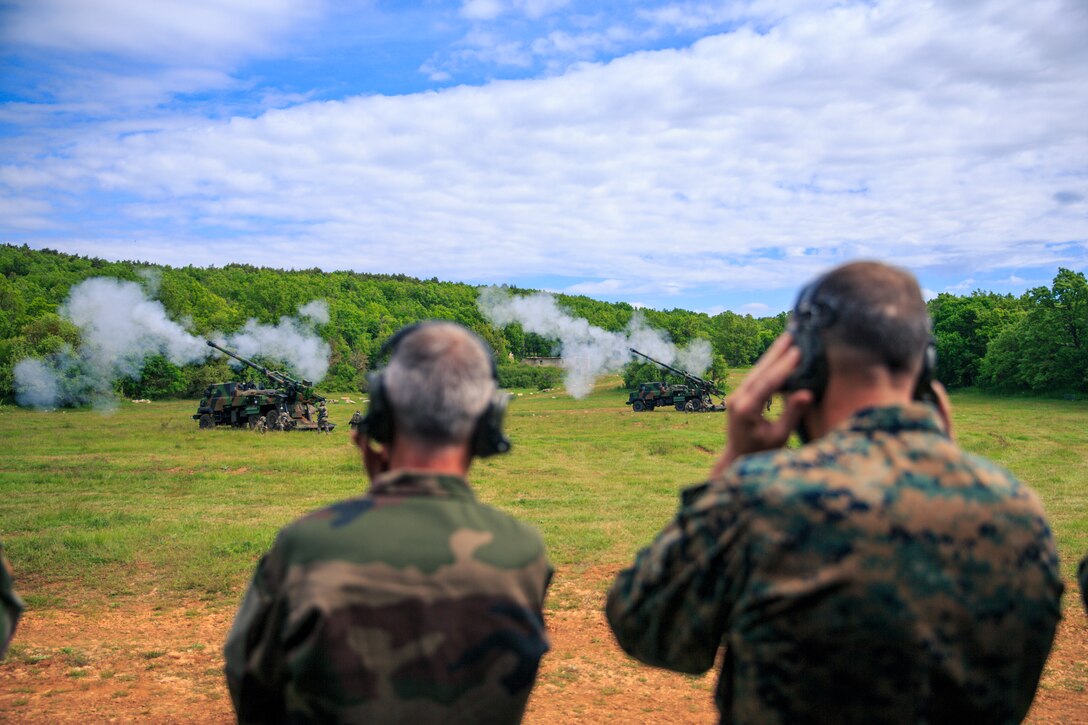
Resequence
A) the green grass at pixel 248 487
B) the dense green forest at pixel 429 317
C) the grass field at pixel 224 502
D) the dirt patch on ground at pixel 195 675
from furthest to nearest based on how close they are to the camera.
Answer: the dense green forest at pixel 429 317
the green grass at pixel 248 487
the grass field at pixel 224 502
the dirt patch on ground at pixel 195 675

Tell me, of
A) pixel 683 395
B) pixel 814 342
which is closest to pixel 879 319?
pixel 814 342

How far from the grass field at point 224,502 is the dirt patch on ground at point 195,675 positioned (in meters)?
0.04

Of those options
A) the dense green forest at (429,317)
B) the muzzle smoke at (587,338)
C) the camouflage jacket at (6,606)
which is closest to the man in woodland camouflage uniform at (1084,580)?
the camouflage jacket at (6,606)

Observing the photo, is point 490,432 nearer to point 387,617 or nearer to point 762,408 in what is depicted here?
point 387,617

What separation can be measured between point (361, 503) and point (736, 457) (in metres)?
0.98

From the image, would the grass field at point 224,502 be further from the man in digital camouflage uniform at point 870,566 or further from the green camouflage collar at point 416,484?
the green camouflage collar at point 416,484

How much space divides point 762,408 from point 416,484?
2.99 ft

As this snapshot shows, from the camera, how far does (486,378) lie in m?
2.25

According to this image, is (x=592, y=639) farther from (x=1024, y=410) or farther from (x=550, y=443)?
(x=1024, y=410)

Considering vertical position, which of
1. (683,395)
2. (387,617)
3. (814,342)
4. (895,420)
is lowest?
(683,395)

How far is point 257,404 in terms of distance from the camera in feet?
107

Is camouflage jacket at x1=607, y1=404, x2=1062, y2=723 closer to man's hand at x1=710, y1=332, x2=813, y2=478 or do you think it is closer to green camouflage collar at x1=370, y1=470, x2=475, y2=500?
man's hand at x1=710, y1=332, x2=813, y2=478

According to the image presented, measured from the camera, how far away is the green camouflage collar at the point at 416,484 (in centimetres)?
215

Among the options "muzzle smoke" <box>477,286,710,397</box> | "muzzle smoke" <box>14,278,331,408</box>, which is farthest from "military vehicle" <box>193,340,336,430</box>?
"muzzle smoke" <box>477,286,710,397</box>
